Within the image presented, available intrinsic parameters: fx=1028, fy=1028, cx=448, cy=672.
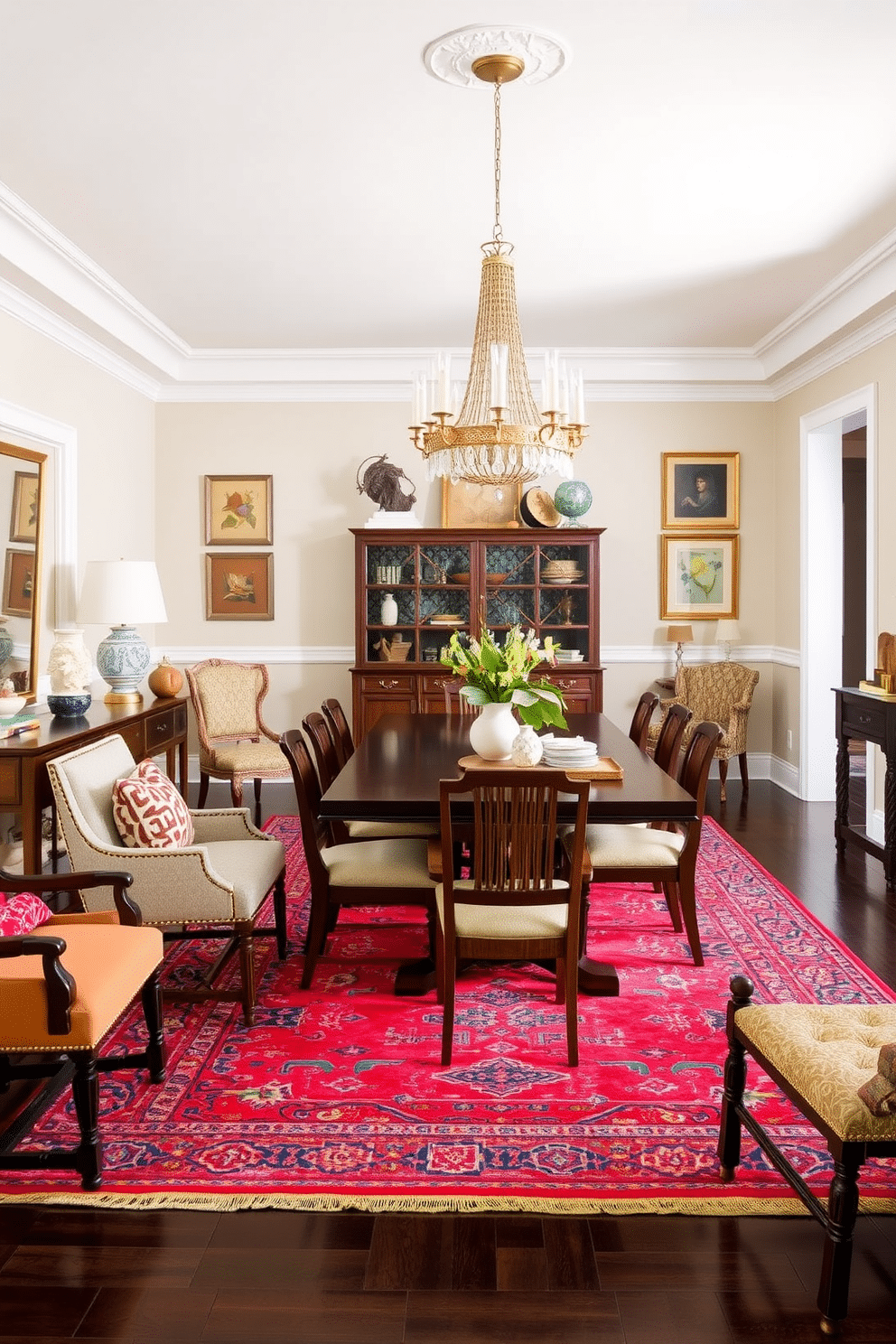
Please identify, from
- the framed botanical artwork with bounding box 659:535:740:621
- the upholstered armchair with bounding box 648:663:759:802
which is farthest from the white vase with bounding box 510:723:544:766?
the framed botanical artwork with bounding box 659:535:740:621

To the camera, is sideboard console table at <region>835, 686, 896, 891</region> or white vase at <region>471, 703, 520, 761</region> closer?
white vase at <region>471, 703, 520, 761</region>

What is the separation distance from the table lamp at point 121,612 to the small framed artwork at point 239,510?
190cm

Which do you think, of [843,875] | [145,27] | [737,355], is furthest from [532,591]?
[145,27]

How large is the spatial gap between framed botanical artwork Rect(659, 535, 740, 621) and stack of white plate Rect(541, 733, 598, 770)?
386 centimetres

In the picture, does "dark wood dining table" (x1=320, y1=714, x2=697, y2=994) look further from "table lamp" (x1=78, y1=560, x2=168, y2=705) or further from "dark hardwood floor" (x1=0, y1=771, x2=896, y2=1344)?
"table lamp" (x1=78, y1=560, x2=168, y2=705)

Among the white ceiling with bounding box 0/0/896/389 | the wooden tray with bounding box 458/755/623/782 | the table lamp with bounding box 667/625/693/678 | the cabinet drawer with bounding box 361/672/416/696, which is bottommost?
the wooden tray with bounding box 458/755/623/782

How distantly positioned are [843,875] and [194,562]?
5012mm

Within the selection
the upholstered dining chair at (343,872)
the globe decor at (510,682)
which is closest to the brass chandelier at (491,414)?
the globe decor at (510,682)

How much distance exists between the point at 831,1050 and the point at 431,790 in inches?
66.1

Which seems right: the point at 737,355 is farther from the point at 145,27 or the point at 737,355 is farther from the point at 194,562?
the point at 145,27

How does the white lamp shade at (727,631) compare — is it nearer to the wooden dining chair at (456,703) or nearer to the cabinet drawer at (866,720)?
the cabinet drawer at (866,720)

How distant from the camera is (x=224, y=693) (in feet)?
23.5

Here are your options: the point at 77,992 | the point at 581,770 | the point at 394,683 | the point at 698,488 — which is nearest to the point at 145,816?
the point at 77,992

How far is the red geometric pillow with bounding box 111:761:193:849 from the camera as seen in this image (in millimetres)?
3434
